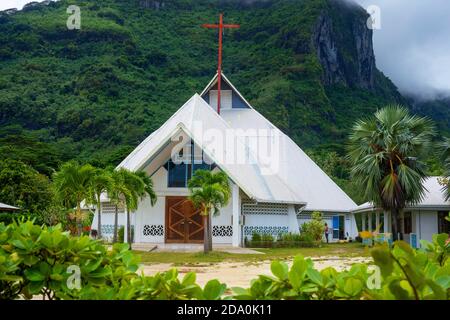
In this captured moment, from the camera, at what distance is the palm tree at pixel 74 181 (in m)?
20.5

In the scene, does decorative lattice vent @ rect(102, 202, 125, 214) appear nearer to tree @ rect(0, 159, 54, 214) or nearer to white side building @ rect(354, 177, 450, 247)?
tree @ rect(0, 159, 54, 214)

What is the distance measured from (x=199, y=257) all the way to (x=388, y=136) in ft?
31.7

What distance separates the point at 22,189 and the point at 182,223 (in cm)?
1636

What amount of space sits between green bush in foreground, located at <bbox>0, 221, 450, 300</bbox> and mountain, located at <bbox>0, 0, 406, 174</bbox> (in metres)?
52.8

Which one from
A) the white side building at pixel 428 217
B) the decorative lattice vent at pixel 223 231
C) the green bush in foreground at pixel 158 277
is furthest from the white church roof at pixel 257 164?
the green bush in foreground at pixel 158 277

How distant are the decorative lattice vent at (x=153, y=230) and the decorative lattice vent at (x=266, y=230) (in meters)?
3.83

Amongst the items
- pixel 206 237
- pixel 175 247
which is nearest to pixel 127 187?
pixel 206 237

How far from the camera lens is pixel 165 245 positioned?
2608 centimetres

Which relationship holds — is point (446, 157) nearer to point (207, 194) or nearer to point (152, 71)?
point (207, 194)

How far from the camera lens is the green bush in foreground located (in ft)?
8.44

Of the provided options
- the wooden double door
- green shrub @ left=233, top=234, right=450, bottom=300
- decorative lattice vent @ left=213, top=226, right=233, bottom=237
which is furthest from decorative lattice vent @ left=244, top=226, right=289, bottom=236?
green shrub @ left=233, top=234, right=450, bottom=300

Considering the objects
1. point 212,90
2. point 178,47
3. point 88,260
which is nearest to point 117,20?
point 178,47
